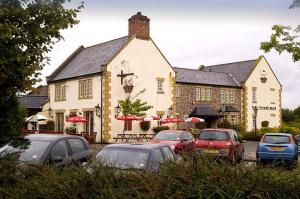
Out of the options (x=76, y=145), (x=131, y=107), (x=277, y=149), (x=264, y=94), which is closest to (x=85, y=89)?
(x=131, y=107)

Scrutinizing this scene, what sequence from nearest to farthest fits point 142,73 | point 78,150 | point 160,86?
point 78,150 < point 142,73 < point 160,86

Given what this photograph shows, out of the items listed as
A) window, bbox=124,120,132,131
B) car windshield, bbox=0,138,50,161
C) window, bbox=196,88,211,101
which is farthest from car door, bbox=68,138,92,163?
window, bbox=196,88,211,101

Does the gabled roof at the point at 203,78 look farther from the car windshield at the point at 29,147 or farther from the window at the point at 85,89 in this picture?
the car windshield at the point at 29,147

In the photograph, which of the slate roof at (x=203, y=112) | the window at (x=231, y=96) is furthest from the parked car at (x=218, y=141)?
the window at (x=231, y=96)

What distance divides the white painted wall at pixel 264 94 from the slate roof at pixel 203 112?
740 cm

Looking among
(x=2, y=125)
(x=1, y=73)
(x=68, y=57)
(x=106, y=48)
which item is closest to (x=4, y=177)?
(x=1, y=73)

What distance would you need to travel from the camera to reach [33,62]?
29.2 ft

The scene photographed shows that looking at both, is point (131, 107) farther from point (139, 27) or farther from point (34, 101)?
point (34, 101)

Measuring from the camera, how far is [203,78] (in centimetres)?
4759

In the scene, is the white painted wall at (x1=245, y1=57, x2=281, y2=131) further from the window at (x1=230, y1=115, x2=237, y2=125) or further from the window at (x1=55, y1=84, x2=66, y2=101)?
the window at (x1=55, y1=84, x2=66, y2=101)

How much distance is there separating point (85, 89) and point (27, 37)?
2904 centimetres

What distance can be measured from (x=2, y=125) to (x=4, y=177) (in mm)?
3487

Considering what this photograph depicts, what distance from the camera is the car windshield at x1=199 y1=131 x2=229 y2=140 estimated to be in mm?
18609

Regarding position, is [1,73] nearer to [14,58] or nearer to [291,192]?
[14,58]
